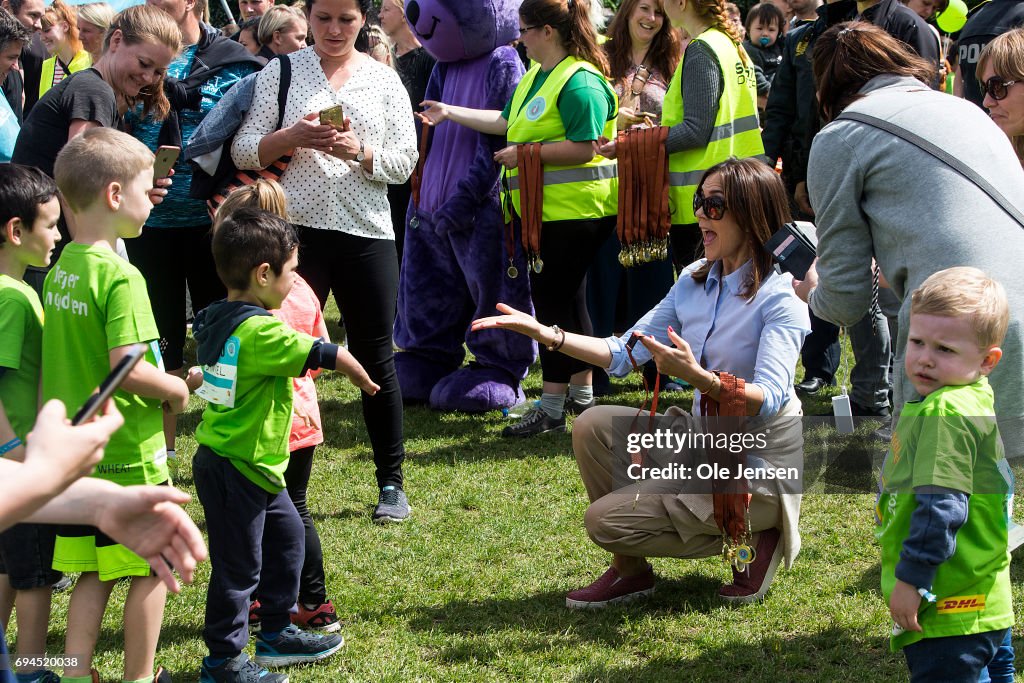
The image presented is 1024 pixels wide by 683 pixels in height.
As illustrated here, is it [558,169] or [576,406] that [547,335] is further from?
[576,406]

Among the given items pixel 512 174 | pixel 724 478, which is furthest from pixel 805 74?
pixel 724 478

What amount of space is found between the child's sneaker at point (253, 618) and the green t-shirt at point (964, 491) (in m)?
2.13

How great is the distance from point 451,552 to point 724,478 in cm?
132

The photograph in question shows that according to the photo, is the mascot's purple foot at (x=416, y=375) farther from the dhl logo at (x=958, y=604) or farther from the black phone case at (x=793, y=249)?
the dhl logo at (x=958, y=604)

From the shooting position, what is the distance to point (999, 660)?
293cm

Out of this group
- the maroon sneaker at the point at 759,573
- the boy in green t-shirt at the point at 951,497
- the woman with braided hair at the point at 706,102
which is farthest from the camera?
the woman with braided hair at the point at 706,102

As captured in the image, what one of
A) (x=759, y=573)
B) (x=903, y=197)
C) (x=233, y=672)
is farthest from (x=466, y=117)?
(x=233, y=672)

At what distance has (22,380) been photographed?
3.37m

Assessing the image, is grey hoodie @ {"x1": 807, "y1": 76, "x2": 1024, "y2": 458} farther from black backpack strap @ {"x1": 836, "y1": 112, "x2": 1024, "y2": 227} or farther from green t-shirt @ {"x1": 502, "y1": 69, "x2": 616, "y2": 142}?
green t-shirt @ {"x1": 502, "y1": 69, "x2": 616, "y2": 142}

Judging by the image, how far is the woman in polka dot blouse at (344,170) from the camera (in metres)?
4.57

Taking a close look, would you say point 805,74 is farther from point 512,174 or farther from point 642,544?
point 642,544

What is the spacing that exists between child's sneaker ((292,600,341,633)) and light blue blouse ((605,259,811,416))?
1290 mm

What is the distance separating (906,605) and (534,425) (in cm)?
367

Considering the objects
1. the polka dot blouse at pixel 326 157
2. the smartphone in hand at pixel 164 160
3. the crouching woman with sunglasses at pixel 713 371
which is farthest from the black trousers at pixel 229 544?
the smartphone in hand at pixel 164 160
